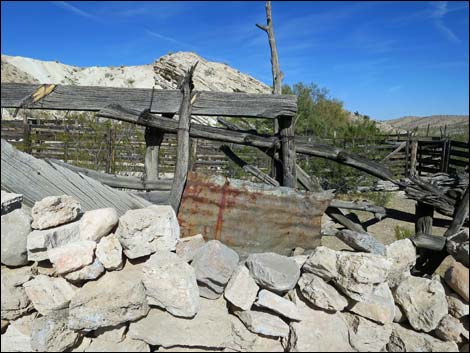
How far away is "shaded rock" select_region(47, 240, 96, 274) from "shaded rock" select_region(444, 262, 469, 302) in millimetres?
2647

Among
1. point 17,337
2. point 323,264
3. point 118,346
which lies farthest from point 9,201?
point 323,264

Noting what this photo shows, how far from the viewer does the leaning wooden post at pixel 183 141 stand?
252 cm

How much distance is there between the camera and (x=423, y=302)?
95.4 inches

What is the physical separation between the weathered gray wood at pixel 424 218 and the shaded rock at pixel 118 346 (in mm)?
2630

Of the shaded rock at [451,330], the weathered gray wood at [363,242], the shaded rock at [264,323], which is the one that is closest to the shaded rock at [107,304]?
the shaded rock at [264,323]

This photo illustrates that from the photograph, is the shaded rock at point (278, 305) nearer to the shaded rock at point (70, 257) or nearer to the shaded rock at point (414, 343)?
the shaded rock at point (414, 343)

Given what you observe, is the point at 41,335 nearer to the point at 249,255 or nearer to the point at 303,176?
the point at 249,255

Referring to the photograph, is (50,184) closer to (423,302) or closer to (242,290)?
(242,290)

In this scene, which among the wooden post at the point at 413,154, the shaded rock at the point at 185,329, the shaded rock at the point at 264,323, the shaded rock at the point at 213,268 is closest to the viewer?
the shaded rock at the point at 185,329

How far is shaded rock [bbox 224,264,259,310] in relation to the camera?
7.40 feet

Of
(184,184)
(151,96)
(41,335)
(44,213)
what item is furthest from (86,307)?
(151,96)

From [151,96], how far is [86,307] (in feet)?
5.12

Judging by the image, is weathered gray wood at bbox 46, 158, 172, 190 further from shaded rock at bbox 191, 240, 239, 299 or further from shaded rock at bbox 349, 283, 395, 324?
shaded rock at bbox 349, 283, 395, 324

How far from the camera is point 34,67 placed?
29438 millimetres
